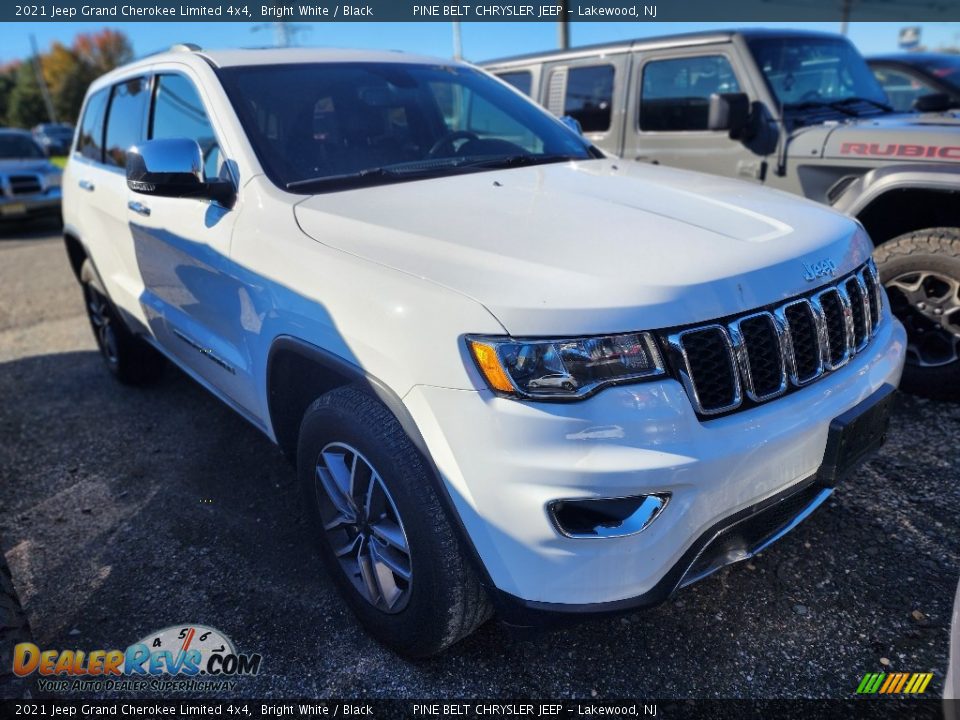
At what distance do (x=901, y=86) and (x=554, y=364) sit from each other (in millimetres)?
6152

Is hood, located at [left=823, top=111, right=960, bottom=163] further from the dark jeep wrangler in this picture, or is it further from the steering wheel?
the steering wheel

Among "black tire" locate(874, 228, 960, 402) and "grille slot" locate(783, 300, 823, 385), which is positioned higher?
"grille slot" locate(783, 300, 823, 385)

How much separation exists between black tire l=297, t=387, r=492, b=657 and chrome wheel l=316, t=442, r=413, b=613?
39 millimetres

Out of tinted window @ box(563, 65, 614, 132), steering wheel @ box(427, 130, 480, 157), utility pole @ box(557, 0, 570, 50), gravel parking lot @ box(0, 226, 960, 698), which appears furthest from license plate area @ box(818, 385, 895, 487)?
utility pole @ box(557, 0, 570, 50)

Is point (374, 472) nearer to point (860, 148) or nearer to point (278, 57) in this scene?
point (278, 57)

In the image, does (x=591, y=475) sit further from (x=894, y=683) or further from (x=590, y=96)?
(x=590, y=96)

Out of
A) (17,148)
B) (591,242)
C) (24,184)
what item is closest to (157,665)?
(591,242)

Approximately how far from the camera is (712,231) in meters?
2.00

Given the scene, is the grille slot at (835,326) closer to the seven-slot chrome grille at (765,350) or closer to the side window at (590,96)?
the seven-slot chrome grille at (765,350)

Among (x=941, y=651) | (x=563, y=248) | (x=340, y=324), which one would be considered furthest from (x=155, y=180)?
(x=941, y=651)

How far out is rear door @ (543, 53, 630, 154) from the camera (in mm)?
4949

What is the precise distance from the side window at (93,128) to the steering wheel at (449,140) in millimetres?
2287

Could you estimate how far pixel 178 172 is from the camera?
252 centimetres

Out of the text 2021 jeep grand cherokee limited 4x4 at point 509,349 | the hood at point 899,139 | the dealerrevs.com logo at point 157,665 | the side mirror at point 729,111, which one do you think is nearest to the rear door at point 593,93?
the side mirror at point 729,111
